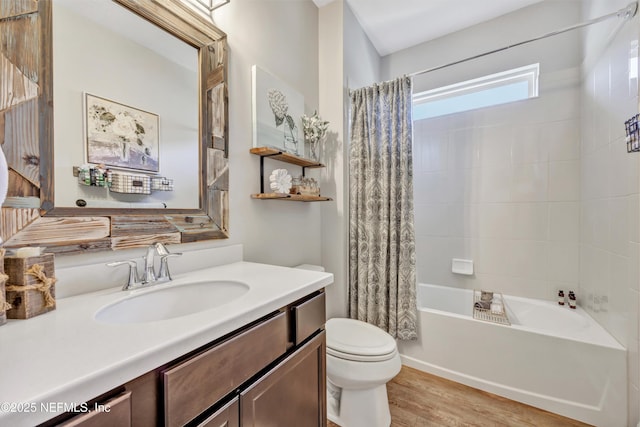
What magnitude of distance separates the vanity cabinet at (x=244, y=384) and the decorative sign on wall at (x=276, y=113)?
97cm

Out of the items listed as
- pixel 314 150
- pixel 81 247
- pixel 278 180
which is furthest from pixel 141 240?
pixel 314 150

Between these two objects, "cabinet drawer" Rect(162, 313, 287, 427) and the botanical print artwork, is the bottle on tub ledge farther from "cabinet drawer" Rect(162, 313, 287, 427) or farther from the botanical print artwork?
the botanical print artwork

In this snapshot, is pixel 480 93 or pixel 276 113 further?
pixel 480 93

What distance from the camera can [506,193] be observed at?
213 cm

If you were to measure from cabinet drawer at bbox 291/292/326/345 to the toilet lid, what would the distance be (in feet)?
1.46

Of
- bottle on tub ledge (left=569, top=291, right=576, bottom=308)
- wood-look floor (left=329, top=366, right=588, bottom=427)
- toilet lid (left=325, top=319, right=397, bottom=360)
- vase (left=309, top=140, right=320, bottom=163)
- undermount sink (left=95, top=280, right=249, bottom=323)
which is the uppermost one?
vase (left=309, top=140, right=320, bottom=163)

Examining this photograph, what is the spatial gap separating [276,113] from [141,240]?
102cm

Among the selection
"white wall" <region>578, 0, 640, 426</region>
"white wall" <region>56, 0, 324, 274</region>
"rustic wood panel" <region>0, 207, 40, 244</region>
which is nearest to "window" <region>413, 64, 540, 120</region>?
"white wall" <region>578, 0, 640, 426</region>

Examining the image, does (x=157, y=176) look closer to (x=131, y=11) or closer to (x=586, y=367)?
(x=131, y=11)

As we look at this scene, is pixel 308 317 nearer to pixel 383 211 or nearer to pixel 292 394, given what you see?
pixel 292 394

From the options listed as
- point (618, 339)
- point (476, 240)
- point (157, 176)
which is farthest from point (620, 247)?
point (157, 176)

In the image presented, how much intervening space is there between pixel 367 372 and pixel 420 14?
2588mm

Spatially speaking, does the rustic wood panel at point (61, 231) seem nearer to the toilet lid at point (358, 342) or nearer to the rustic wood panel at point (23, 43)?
the rustic wood panel at point (23, 43)

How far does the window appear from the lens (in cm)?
211
